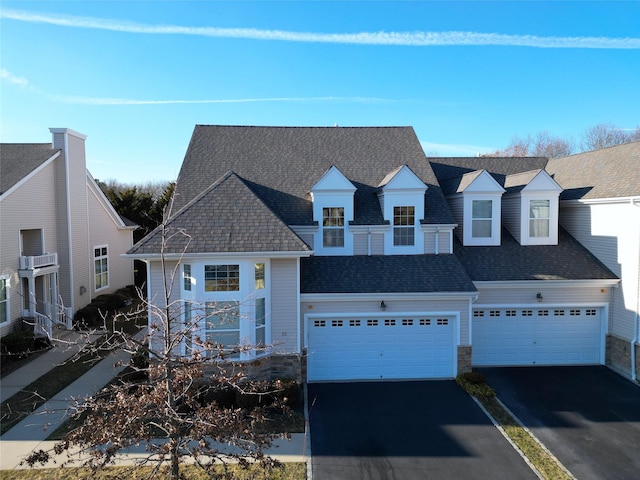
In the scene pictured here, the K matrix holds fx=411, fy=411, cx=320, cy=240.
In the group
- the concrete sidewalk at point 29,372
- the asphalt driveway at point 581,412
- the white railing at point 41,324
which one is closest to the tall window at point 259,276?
the concrete sidewalk at point 29,372

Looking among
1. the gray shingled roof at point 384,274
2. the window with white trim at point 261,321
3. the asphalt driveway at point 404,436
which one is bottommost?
the asphalt driveway at point 404,436

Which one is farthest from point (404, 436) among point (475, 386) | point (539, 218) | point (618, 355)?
point (539, 218)

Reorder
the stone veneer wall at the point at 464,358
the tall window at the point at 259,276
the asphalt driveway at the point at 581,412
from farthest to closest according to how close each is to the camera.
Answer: the stone veneer wall at the point at 464,358
the tall window at the point at 259,276
the asphalt driveway at the point at 581,412

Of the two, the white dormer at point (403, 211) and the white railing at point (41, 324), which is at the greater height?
the white dormer at point (403, 211)

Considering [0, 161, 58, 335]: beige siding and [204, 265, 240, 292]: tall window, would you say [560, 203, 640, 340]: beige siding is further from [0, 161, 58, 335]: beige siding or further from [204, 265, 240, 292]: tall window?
[0, 161, 58, 335]: beige siding

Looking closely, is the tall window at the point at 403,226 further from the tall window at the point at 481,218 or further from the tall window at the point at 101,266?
the tall window at the point at 101,266

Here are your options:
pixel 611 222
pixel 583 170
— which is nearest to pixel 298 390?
pixel 611 222
